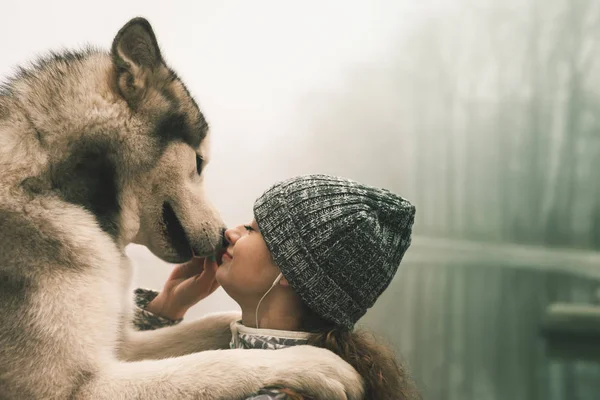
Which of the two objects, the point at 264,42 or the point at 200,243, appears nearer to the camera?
the point at 200,243

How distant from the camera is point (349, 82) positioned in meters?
2.16

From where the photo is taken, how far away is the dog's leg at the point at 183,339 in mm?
1376

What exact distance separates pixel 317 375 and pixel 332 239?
0.33 meters

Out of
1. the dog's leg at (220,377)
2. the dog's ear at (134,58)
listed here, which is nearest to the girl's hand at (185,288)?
the dog's leg at (220,377)

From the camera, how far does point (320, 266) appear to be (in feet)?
3.81

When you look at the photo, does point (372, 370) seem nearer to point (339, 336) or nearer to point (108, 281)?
point (339, 336)

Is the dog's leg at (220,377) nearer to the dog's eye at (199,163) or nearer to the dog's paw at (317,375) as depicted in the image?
the dog's paw at (317,375)

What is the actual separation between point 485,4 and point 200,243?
1.78m

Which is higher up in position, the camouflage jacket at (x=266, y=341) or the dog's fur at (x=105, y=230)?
the dog's fur at (x=105, y=230)

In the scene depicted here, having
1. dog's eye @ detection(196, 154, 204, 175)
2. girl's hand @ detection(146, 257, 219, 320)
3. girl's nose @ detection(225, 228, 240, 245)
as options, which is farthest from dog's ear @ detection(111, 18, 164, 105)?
girl's hand @ detection(146, 257, 219, 320)

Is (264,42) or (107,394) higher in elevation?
(264,42)

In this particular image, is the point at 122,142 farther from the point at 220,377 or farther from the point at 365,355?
the point at 365,355

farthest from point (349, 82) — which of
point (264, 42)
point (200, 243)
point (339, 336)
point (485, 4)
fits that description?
point (339, 336)

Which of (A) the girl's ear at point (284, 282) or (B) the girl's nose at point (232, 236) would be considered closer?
(A) the girl's ear at point (284, 282)
